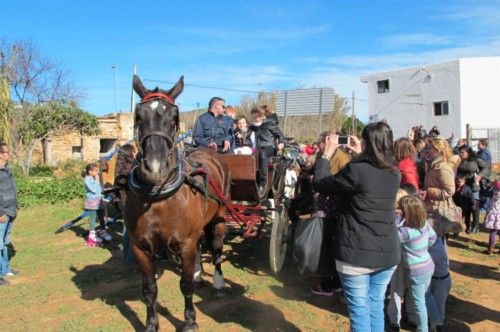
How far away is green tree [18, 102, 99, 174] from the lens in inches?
820

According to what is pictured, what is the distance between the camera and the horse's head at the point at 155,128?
138 inches

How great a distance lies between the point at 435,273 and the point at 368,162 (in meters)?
1.91

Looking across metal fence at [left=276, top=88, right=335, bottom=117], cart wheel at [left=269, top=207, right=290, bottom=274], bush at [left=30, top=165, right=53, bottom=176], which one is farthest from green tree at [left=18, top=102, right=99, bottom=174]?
cart wheel at [left=269, top=207, right=290, bottom=274]

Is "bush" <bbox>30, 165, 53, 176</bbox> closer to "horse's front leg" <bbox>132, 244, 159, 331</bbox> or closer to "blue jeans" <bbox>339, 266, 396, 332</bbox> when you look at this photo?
"horse's front leg" <bbox>132, 244, 159, 331</bbox>

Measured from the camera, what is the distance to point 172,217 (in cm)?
407

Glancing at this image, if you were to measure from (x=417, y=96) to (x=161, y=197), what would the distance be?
2693cm

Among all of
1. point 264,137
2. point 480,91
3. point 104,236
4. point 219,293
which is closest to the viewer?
point 219,293

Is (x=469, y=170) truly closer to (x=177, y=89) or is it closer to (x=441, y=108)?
(x=177, y=89)

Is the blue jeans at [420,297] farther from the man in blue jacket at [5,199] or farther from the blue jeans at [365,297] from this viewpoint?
the man in blue jacket at [5,199]

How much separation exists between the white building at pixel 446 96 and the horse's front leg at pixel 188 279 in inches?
891

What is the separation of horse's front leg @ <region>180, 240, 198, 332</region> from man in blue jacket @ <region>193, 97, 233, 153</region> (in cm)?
260

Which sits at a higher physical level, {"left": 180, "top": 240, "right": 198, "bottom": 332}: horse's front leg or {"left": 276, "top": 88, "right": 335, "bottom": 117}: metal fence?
{"left": 276, "top": 88, "right": 335, "bottom": 117}: metal fence

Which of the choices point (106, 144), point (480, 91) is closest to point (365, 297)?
point (106, 144)

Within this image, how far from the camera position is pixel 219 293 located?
563 centimetres
